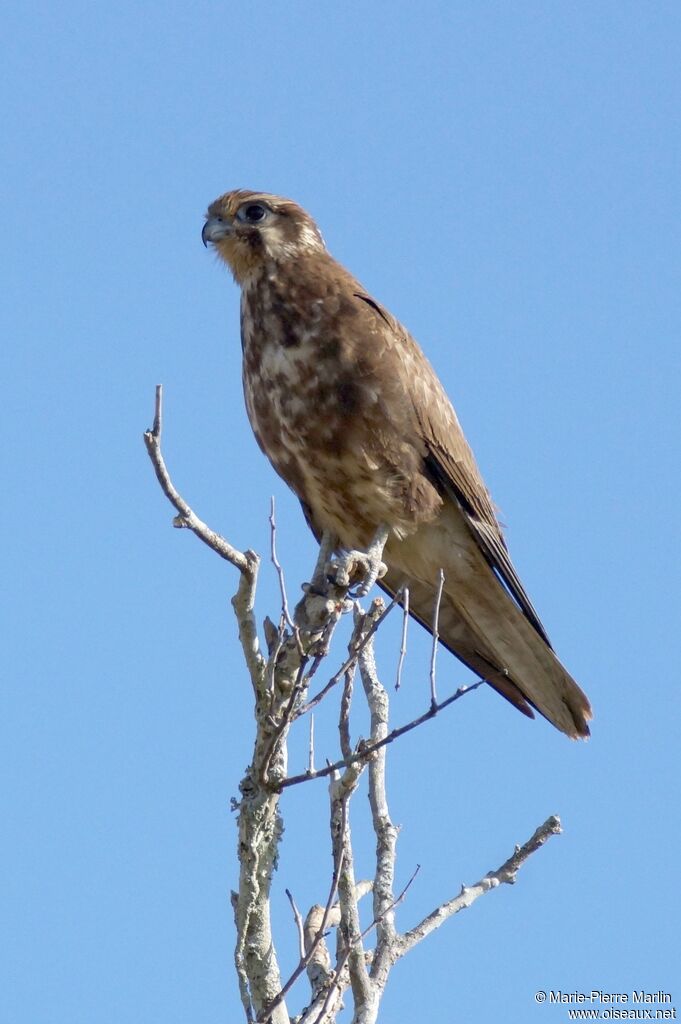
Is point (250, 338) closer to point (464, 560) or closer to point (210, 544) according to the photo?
point (464, 560)

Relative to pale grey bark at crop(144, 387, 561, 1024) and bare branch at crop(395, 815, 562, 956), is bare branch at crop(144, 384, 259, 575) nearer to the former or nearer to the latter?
pale grey bark at crop(144, 387, 561, 1024)

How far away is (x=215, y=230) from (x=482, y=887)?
300 cm

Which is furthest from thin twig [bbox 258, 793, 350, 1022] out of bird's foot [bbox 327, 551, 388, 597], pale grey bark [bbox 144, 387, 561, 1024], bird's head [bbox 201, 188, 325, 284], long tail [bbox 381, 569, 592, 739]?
bird's head [bbox 201, 188, 325, 284]

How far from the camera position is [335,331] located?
17.5 ft

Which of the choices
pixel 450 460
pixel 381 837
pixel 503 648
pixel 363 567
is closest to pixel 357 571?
pixel 363 567

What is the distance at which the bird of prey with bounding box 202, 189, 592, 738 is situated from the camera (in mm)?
5285

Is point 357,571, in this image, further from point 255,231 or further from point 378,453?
point 255,231

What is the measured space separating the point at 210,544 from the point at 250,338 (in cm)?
Answer: 198

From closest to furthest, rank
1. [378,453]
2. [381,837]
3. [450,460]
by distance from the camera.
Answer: [381,837] → [378,453] → [450,460]

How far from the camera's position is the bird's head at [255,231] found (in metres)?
5.81

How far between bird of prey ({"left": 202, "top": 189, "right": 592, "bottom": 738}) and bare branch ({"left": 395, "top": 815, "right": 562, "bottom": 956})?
1213mm

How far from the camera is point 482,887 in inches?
164

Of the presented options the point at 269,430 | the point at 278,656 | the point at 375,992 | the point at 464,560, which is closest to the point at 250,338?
the point at 269,430

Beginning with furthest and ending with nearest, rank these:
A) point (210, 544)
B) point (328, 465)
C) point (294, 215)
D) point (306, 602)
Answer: point (294, 215)
point (328, 465)
point (306, 602)
point (210, 544)
